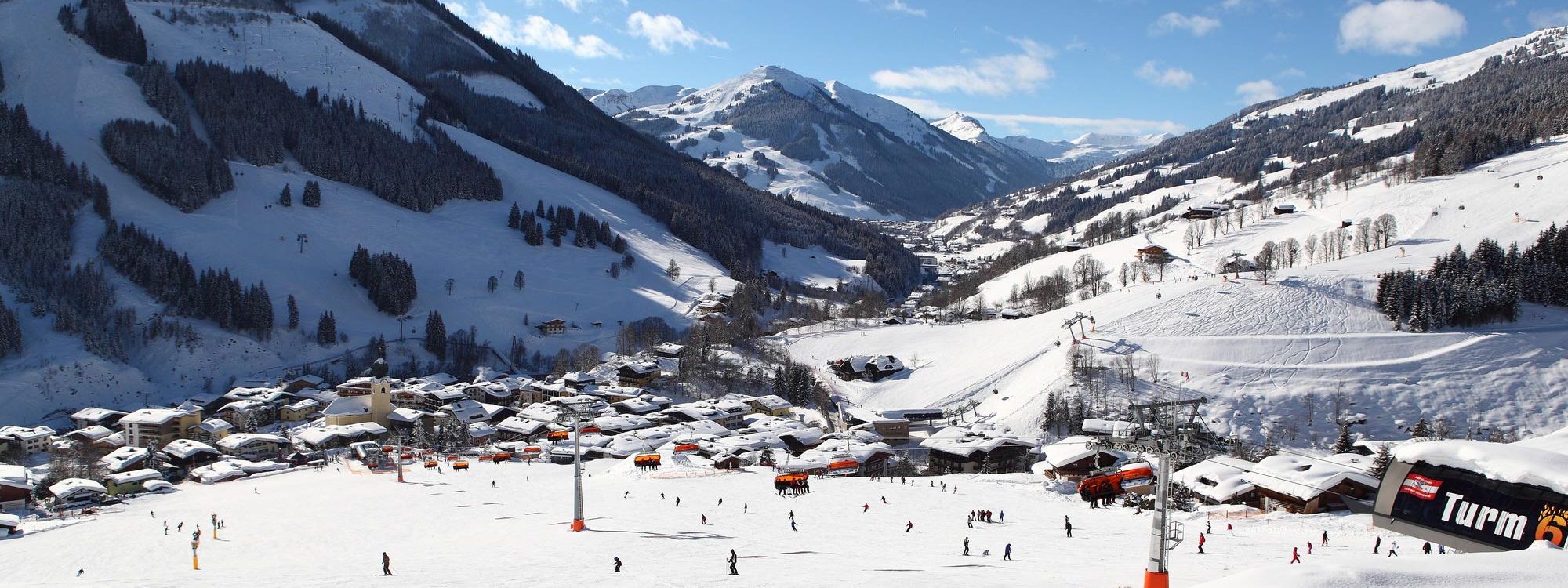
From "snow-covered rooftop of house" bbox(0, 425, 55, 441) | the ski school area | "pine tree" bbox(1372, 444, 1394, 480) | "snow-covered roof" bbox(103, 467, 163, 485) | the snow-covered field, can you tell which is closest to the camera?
the ski school area

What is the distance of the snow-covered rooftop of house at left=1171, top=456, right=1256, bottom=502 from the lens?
40188 millimetres

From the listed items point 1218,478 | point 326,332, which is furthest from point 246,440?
point 1218,478

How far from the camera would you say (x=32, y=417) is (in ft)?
234

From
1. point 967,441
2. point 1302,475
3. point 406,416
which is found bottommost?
point 406,416

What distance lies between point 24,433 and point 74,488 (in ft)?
70.1

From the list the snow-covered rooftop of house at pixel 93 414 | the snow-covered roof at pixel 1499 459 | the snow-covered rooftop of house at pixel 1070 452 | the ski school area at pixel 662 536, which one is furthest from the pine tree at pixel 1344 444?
the snow-covered rooftop of house at pixel 93 414

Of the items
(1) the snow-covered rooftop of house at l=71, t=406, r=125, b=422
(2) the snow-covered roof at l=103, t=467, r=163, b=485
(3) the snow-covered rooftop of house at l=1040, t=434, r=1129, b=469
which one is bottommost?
(2) the snow-covered roof at l=103, t=467, r=163, b=485

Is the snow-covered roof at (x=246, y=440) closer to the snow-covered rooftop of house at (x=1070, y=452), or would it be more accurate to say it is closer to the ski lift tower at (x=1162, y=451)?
the snow-covered rooftop of house at (x=1070, y=452)

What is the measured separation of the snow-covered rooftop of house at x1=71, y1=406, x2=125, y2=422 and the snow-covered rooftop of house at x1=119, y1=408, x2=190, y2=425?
150cm

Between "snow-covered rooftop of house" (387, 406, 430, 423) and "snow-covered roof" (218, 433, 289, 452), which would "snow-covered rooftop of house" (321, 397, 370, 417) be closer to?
"snow-covered rooftop of house" (387, 406, 430, 423)

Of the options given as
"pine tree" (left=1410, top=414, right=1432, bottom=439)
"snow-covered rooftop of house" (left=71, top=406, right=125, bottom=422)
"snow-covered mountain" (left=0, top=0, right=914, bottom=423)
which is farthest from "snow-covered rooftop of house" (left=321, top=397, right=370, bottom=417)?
"pine tree" (left=1410, top=414, right=1432, bottom=439)

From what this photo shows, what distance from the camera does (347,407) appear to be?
2926 inches

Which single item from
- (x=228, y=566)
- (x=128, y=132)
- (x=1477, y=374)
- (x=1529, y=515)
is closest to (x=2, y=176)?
(x=128, y=132)

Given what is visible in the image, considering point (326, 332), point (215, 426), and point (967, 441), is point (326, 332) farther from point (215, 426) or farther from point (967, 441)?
point (967, 441)
